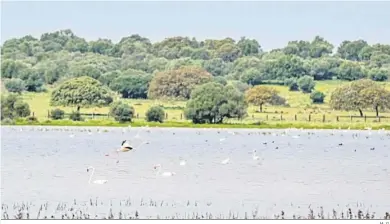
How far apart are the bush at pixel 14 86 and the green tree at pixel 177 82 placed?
10.6 metres

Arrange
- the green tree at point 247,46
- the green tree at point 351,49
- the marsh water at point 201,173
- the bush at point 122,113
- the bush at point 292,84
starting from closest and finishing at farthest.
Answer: the marsh water at point 201,173
the bush at point 122,113
the bush at point 292,84
the green tree at point 351,49
the green tree at point 247,46

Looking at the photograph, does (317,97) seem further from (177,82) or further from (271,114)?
(177,82)

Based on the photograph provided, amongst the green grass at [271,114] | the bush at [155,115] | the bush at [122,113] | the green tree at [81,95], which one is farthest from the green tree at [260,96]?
the bush at [122,113]

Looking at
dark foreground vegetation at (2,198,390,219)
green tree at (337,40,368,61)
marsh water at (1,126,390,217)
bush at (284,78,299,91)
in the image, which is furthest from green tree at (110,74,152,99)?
dark foreground vegetation at (2,198,390,219)

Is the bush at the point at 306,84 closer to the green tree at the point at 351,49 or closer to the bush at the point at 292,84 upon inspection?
the bush at the point at 292,84

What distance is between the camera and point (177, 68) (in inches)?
3639

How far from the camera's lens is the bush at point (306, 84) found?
88.9 meters

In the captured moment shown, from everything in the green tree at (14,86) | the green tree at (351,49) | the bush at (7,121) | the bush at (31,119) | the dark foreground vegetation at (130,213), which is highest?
the green tree at (351,49)

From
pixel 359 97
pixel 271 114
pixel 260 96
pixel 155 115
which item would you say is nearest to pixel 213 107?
pixel 155 115

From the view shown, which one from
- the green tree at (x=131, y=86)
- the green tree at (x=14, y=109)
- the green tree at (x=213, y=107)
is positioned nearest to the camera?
the green tree at (x=14, y=109)

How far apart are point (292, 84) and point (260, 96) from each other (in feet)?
39.2

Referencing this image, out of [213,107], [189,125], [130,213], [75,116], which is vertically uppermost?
[213,107]

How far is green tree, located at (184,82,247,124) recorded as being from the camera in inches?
2569
